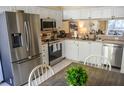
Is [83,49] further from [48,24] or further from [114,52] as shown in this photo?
[48,24]

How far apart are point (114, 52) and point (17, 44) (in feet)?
9.67

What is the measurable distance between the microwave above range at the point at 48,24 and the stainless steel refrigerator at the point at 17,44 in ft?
2.35

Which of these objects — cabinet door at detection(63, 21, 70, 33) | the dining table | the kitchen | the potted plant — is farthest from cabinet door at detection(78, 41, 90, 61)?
the potted plant

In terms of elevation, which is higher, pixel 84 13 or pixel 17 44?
pixel 84 13

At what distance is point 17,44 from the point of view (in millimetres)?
2916

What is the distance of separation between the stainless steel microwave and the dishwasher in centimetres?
196

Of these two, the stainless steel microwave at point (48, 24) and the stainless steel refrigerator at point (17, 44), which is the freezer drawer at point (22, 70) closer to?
the stainless steel refrigerator at point (17, 44)

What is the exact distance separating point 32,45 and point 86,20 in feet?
8.32

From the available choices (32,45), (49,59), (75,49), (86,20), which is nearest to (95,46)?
(75,49)

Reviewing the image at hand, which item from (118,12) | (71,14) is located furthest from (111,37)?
(71,14)

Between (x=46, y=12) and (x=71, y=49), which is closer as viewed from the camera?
(x=46, y=12)

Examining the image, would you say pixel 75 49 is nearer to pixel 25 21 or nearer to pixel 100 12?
pixel 100 12

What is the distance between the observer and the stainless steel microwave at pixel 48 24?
4059 millimetres

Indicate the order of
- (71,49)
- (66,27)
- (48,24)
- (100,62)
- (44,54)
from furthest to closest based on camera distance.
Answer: (66,27) < (71,49) < (48,24) < (44,54) < (100,62)
